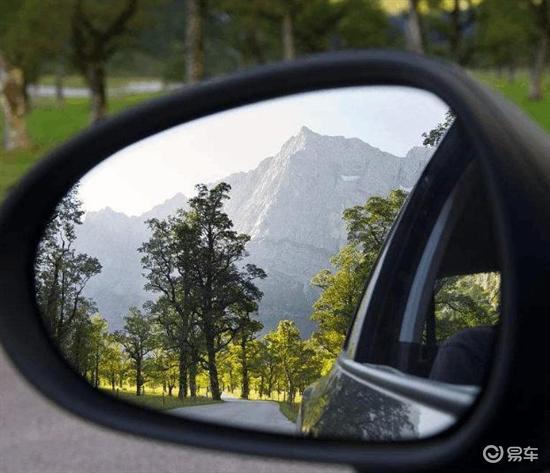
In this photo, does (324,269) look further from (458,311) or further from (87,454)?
(87,454)

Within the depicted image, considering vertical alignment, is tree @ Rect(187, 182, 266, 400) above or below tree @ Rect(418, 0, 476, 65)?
below

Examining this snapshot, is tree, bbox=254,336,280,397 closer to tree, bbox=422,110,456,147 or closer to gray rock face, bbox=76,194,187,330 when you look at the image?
gray rock face, bbox=76,194,187,330

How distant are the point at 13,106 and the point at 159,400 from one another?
1063 inches

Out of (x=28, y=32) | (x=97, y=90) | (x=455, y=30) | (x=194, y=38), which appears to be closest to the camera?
(x=194, y=38)

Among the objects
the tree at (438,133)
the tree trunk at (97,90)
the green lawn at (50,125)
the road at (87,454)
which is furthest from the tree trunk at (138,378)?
the tree trunk at (97,90)

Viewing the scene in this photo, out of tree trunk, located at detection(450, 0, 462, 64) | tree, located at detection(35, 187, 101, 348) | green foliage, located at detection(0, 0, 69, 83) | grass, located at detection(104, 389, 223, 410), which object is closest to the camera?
grass, located at detection(104, 389, 223, 410)

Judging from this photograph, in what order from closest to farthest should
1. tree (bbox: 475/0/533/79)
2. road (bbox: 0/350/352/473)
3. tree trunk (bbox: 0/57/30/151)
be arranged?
road (bbox: 0/350/352/473)
tree trunk (bbox: 0/57/30/151)
tree (bbox: 475/0/533/79)

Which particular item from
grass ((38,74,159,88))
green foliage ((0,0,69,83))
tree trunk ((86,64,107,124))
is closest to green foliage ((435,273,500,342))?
green foliage ((0,0,69,83))

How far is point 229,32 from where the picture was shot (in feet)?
210

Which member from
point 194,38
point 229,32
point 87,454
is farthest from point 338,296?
point 229,32

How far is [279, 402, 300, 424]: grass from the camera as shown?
155 cm

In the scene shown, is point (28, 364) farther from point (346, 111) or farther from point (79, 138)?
point (346, 111)

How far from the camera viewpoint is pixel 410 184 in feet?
5.13

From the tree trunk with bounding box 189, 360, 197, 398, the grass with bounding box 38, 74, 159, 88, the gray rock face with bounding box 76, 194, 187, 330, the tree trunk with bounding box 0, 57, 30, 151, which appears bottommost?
the tree trunk with bounding box 189, 360, 197, 398
